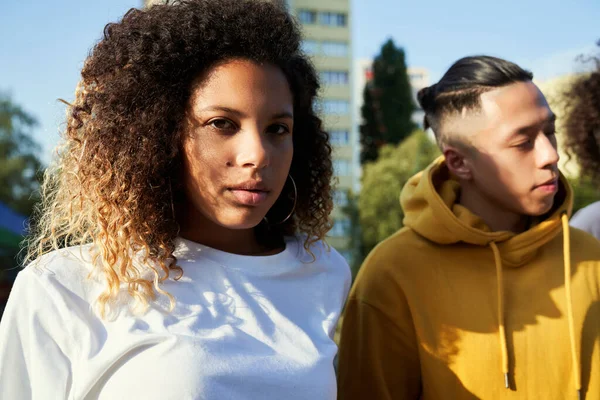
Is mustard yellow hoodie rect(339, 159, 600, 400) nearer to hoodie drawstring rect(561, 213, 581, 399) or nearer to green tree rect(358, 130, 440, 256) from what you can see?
hoodie drawstring rect(561, 213, 581, 399)

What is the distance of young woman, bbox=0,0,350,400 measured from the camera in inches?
63.1

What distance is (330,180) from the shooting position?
2338mm

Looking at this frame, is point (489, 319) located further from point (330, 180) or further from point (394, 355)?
point (330, 180)

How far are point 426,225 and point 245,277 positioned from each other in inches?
35.4

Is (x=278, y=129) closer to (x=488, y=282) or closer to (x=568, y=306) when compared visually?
(x=488, y=282)

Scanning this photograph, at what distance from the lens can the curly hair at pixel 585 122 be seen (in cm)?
356

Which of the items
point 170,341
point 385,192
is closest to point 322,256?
point 170,341

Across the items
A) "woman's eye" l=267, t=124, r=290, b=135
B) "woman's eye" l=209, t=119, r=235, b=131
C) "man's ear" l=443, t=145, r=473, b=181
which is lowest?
"man's ear" l=443, t=145, r=473, b=181

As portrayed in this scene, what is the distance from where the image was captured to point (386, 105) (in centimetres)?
3484

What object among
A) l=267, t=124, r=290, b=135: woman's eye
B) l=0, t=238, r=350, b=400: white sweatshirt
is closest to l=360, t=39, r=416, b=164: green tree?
l=267, t=124, r=290, b=135: woman's eye

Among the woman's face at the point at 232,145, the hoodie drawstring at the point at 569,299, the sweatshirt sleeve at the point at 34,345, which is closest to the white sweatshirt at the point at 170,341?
the sweatshirt sleeve at the point at 34,345

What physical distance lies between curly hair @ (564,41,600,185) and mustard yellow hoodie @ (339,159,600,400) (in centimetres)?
120

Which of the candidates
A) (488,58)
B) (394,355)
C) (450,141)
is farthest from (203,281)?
(488,58)

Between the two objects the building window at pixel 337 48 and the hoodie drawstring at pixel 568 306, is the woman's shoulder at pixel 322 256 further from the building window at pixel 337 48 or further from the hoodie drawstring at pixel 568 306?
the building window at pixel 337 48
